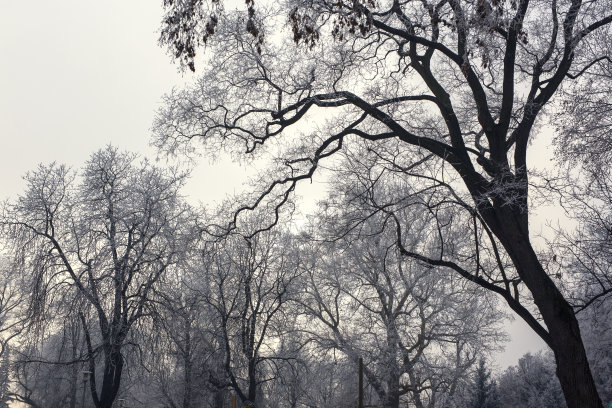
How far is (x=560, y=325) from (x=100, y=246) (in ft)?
52.1

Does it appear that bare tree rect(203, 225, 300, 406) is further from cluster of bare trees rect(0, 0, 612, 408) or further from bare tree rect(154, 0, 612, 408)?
bare tree rect(154, 0, 612, 408)

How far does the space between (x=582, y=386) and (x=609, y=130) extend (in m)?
5.64

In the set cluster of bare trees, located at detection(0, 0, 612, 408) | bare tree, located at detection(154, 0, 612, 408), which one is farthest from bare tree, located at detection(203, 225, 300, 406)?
bare tree, located at detection(154, 0, 612, 408)

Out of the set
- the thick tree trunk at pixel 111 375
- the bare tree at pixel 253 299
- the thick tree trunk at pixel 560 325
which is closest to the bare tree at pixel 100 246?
the thick tree trunk at pixel 111 375

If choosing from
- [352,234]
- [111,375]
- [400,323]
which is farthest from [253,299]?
[352,234]

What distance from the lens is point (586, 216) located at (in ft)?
43.7

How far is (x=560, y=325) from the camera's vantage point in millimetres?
7543

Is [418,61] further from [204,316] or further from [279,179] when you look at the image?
[204,316]

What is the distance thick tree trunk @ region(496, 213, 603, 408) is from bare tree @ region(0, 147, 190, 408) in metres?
11.3

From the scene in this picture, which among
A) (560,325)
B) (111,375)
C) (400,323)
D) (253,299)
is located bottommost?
(560,325)

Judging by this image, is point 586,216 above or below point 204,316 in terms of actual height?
below

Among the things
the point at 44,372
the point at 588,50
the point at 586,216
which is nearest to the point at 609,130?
the point at 588,50

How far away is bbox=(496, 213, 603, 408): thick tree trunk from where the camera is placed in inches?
288

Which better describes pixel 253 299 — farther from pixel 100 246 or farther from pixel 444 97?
pixel 444 97
